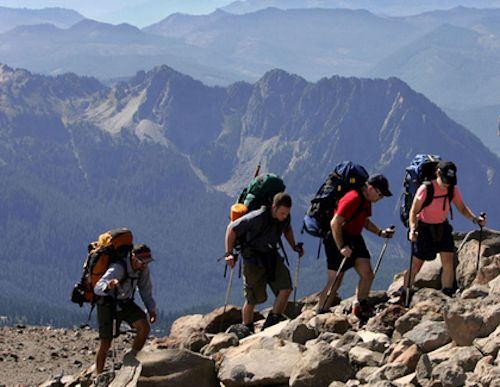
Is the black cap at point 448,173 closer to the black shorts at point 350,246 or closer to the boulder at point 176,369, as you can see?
the black shorts at point 350,246

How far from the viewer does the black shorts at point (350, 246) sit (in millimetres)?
18047

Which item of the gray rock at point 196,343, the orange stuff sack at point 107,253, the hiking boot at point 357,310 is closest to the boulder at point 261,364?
the orange stuff sack at point 107,253

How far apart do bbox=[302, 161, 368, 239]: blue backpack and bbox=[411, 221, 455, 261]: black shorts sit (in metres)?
1.77

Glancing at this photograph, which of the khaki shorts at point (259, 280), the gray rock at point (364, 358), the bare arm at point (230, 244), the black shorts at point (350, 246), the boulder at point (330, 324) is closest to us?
the gray rock at point (364, 358)

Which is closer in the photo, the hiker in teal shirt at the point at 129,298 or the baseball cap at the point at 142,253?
the hiker in teal shirt at the point at 129,298

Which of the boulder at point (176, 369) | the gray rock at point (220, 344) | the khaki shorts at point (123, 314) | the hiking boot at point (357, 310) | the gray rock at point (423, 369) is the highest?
the gray rock at point (423, 369)

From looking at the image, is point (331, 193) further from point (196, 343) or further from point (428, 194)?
point (196, 343)

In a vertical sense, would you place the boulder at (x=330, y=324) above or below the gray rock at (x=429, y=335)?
below

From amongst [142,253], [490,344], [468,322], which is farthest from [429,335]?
[142,253]

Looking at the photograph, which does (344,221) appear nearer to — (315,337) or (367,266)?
(367,266)

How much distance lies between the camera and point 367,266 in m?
18.2

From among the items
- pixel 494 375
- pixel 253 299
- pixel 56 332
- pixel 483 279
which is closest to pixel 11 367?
pixel 56 332

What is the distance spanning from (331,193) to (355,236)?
3.23 ft

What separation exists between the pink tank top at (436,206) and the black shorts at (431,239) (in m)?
0.16
